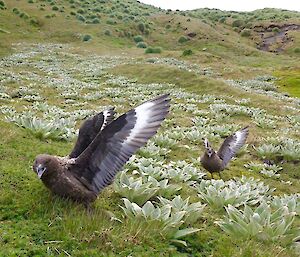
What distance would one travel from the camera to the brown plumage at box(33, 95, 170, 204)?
437 cm

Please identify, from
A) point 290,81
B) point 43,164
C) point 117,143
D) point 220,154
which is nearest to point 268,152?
point 220,154

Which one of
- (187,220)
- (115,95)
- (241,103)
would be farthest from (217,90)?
(187,220)

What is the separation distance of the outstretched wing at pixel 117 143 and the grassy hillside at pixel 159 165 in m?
0.43

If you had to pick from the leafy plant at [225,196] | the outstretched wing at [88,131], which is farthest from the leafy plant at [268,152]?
the outstretched wing at [88,131]

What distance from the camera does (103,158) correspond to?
439cm

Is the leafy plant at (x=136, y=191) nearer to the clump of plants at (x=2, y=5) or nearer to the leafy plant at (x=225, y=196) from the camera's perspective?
the leafy plant at (x=225, y=196)

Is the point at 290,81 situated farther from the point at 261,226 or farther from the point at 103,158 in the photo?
the point at 103,158

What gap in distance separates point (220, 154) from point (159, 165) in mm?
1430

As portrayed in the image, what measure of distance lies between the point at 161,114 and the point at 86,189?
3.81 ft

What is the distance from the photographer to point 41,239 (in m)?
4.07

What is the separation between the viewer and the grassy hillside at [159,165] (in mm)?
4285

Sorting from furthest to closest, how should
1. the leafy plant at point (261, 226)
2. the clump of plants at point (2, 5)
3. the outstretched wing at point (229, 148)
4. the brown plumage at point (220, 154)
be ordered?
1. the clump of plants at point (2, 5)
2. the outstretched wing at point (229, 148)
3. the brown plumage at point (220, 154)
4. the leafy plant at point (261, 226)

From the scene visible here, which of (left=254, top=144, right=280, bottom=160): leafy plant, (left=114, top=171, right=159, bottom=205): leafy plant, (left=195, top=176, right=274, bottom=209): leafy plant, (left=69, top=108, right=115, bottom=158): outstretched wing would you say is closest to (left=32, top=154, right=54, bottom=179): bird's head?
(left=69, top=108, right=115, bottom=158): outstretched wing

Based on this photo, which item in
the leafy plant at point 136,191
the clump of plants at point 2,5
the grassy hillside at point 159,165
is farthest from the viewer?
the clump of plants at point 2,5
